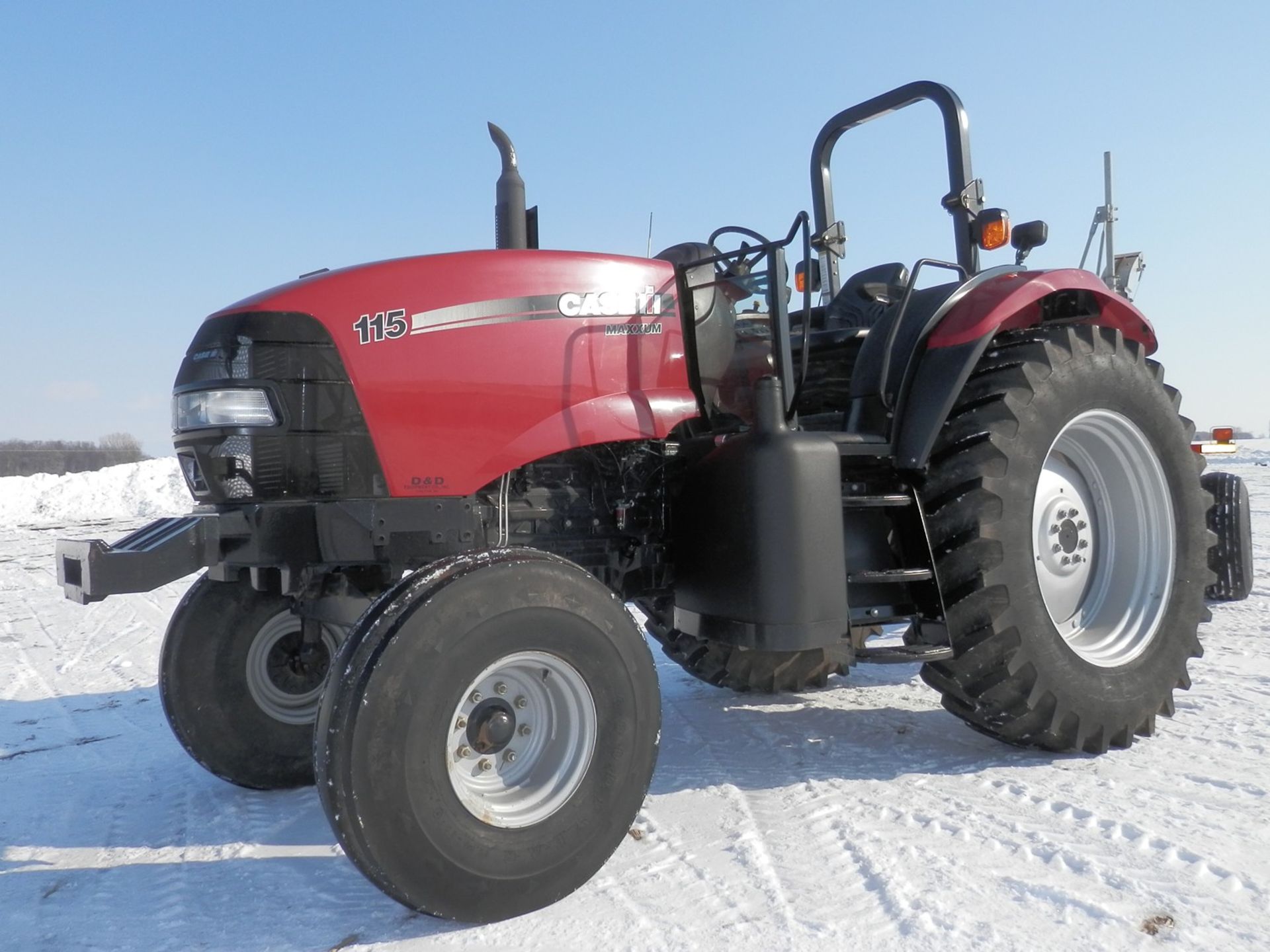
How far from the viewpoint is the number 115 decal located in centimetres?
245

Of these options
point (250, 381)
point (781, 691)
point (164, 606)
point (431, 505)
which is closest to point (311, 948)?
point (431, 505)

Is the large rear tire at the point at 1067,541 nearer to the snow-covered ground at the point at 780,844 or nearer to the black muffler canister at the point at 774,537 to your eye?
the snow-covered ground at the point at 780,844

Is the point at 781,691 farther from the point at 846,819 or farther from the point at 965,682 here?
the point at 846,819

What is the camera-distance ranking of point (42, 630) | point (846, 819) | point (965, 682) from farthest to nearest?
point (42, 630) → point (965, 682) → point (846, 819)

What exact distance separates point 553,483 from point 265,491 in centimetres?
81

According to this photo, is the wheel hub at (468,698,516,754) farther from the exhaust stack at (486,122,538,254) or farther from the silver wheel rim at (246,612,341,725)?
the exhaust stack at (486,122,538,254)

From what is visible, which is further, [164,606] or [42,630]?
[164,606]

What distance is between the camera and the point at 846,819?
8.71ft

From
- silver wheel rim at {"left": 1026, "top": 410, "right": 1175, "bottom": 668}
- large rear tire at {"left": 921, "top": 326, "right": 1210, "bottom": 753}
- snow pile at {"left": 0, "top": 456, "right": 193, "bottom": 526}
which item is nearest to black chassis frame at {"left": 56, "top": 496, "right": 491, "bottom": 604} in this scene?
large rear tire at {"left": 921, "top": 326, "right": 1210, "bottom": 753}

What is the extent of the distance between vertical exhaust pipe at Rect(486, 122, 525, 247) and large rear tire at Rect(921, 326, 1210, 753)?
1526 mm

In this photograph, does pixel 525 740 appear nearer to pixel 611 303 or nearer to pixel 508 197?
pixel 611 303

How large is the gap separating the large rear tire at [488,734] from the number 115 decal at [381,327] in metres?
0.64

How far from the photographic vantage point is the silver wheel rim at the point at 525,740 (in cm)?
226

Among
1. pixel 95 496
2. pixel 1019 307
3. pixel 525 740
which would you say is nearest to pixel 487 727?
pixel 525 740
